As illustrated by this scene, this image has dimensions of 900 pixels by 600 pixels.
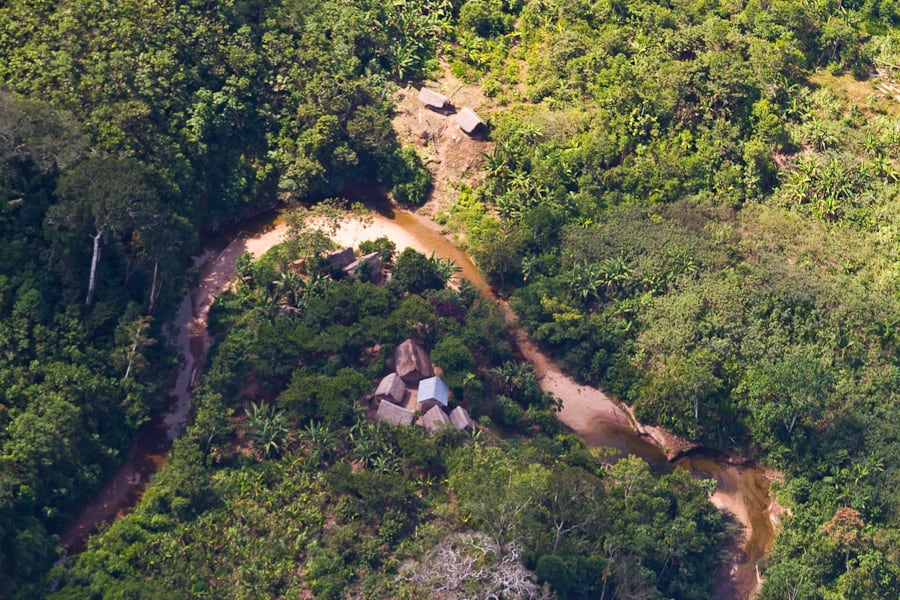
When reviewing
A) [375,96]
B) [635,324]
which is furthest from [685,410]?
[375,96]

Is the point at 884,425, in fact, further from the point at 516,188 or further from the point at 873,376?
the point at 516,188

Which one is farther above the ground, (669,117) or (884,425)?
(669,117)

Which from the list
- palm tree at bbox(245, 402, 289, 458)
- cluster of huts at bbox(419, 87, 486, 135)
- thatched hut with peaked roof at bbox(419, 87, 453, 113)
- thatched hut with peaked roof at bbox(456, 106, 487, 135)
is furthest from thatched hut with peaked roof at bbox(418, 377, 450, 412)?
thatched hut with peaked roof at bbox(419, 87, 453, 113)

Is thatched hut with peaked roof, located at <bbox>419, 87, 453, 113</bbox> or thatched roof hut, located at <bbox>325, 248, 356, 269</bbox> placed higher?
thatched hut with peaked roof, located at <bbox>419, 87, 453, 113</bbox>

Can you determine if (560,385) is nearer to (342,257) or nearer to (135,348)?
(342,257)

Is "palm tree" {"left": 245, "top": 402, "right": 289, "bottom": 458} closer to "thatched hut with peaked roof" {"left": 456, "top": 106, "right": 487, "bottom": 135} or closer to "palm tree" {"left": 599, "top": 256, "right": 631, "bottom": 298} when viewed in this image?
"palm tree" {"left": 599, "top": 256, "right": 631, "bottom": 298}

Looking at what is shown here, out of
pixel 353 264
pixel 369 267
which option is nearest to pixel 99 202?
pixel 353 264
